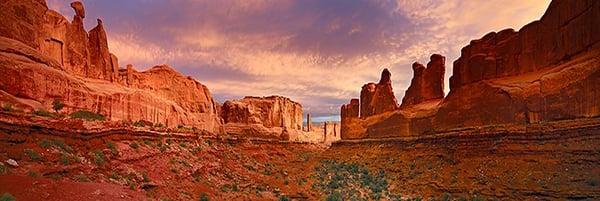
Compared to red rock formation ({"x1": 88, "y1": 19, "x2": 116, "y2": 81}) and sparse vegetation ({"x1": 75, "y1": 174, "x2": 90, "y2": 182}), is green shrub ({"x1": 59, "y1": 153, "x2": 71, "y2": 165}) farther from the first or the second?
red rock formation ({"x1": 88, "y1": 19, "x2": 116, "y2": 81})

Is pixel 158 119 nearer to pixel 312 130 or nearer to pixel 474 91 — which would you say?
pixel 474 91

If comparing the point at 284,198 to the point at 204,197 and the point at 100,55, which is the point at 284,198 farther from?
the point at 100,55

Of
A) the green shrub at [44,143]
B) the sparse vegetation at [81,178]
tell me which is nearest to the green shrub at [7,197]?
the sparse vegetation at [81,178]

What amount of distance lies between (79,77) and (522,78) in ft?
163

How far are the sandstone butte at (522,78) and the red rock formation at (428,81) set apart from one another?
0.45ft

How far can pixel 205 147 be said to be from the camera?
85.5 ft

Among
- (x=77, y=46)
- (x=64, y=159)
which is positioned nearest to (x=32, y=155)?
(x=64, y=159)

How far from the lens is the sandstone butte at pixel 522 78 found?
66.3ft

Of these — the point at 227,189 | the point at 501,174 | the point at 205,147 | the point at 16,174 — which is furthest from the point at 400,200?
the point at 16,174

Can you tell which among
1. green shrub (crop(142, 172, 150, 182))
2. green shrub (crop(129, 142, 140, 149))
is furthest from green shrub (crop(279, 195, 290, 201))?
green shrub (crop(129, 142, 140, 149))

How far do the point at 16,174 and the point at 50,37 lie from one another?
119 feet

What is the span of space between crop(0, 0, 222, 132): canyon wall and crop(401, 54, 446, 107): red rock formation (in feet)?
128

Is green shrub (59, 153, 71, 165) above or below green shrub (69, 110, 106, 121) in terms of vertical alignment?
below

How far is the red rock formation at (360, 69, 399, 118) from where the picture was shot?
169 feet
